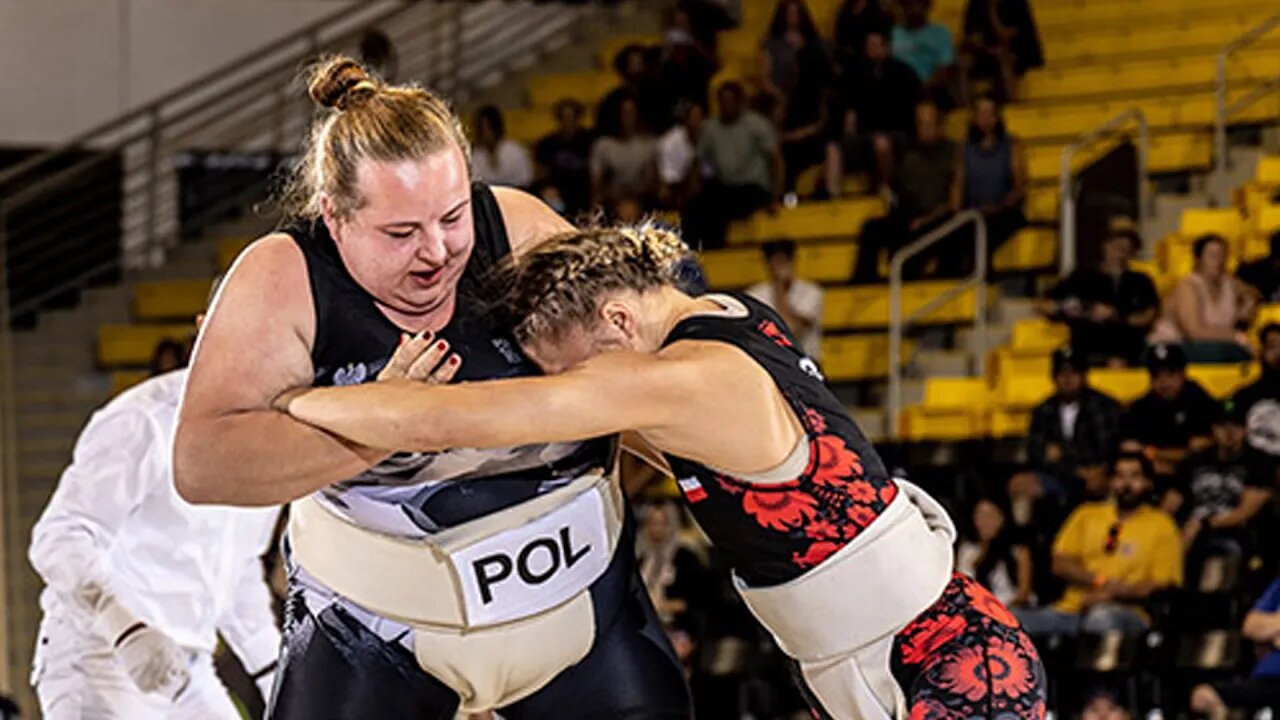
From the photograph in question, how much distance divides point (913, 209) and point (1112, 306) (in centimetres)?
138

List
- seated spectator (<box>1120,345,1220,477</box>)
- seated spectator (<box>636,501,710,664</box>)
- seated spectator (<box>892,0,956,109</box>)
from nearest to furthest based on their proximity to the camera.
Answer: seated spectator (<box>636,501,710,664</box>)
seated spectator (<box>1120,345,1220,477</box>)
seated spectator (<box>892,0,956,109</box>)

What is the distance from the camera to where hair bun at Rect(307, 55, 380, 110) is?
3508 millimetres

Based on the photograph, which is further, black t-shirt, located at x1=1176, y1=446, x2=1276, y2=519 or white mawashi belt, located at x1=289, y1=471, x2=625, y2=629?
black t-shirt, located at x1=1176, y1=446, x2=1276, y2=519

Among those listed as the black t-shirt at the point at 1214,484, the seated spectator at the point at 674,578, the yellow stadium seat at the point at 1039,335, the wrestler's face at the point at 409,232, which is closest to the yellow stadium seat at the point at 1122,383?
the yellow stadium seat at the point at 1039,335

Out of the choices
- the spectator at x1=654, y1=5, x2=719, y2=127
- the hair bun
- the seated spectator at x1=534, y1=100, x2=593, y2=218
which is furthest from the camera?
the spectator at x1=654, y1=5, x2=719, y2=127

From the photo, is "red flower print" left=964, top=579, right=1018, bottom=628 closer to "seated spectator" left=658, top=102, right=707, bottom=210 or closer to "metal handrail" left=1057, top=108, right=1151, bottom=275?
"metal handrail" left=1057, top=108, right=1151, bottom=275

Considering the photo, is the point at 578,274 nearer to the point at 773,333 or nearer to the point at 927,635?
the point at 773,333

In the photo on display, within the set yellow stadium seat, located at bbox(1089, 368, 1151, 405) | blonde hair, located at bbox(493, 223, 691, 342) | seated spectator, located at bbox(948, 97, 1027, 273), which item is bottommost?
yellow stadium seat, located at bbox(1089, 368, 1151, 405)

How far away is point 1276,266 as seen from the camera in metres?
9.29

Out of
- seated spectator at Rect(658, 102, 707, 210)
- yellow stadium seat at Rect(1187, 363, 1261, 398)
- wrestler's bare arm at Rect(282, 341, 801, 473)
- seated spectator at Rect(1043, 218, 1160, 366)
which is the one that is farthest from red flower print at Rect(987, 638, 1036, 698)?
seated spectator at Rect(658, 102, 707, 210)

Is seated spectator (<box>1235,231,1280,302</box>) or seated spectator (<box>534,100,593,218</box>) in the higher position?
seated spectator (<box>534,100,593,218</box>)

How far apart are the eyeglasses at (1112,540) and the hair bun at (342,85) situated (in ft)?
16.3

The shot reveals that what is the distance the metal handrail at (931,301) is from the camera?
985 cm

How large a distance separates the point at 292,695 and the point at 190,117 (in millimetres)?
8888
